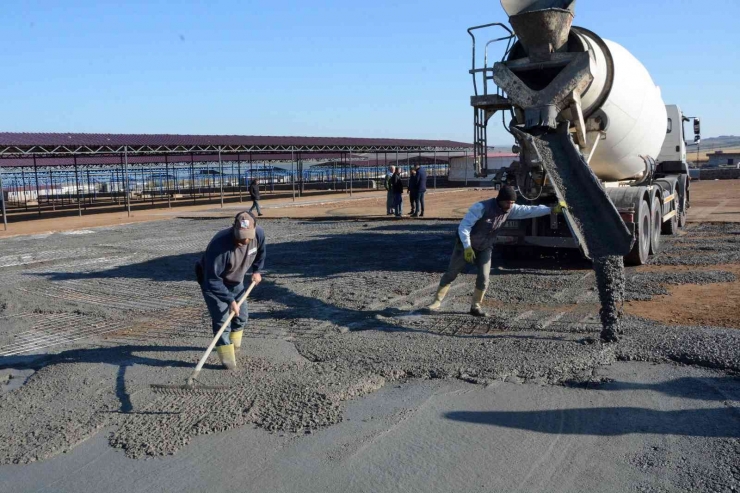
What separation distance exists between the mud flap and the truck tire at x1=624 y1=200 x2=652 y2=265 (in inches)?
79.9

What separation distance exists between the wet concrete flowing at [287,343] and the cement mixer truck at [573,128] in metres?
0.92

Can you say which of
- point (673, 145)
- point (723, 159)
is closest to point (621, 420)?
point (673, 145)

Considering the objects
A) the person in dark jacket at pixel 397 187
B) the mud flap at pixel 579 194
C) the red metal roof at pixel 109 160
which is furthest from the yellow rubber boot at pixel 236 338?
the red metal roof at pixel 109 160

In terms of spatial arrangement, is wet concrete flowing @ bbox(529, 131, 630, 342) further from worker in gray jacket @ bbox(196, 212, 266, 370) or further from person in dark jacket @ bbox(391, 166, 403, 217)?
person in dark jacket @ bbox(391, 166, 403, 217)

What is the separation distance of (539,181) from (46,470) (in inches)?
323

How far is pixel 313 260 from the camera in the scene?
506 inches

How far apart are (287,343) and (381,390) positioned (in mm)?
1714

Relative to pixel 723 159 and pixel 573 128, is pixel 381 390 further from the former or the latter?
pixel 723 159

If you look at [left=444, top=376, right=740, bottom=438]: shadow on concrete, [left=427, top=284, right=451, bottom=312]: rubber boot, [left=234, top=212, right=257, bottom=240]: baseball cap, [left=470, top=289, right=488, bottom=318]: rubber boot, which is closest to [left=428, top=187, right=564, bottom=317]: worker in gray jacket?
[left=470, top=289, right=488, bottom=318]: rubber boot

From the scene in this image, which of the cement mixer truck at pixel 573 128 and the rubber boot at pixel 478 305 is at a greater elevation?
the cement mixer truck at pixel 573 128

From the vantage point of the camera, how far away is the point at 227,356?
5.94 meters

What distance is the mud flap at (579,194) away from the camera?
8.16m

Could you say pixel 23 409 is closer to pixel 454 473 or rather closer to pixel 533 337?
pixel 454 473

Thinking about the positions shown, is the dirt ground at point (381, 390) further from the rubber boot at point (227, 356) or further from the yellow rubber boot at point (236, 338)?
the yellow rubber boot at point (236, 338)
